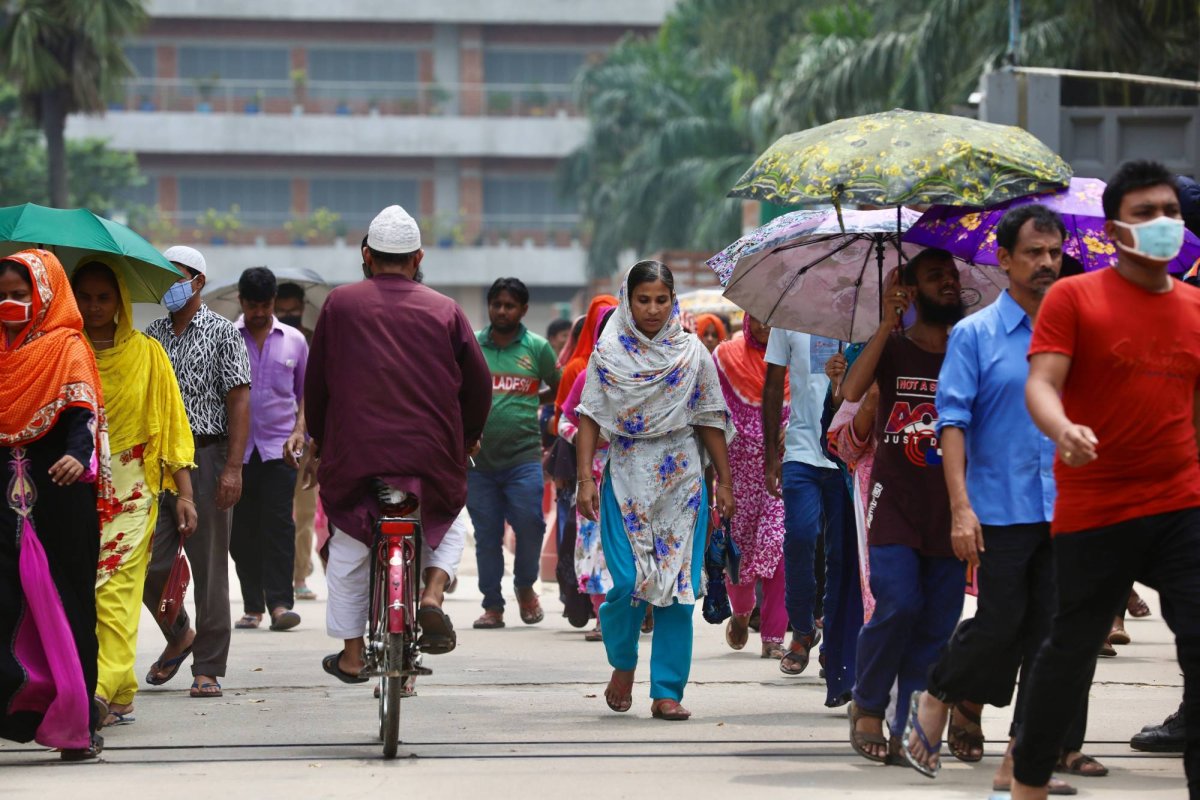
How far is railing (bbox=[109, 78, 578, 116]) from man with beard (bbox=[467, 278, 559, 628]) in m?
55.3

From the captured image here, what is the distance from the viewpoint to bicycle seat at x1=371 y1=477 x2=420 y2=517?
24.0ft

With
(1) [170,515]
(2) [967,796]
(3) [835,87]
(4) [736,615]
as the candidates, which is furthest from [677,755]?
(3) [835,87]

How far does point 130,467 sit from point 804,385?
3.28 metres

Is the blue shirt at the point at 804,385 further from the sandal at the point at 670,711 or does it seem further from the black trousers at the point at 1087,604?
the black trousers at the point at 1087,604

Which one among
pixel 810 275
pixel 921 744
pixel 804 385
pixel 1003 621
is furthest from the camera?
pixel 804 385

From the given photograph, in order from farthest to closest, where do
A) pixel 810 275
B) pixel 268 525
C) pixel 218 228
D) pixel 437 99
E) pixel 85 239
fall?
pixel 437 99
pixel 218 228
pixel 268 525
pixel 810 275
pixel 85 239

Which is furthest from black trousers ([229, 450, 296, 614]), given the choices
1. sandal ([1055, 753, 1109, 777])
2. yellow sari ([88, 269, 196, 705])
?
sandal ([1055, 753, 1109, 777])

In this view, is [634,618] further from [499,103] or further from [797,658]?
[499,103]

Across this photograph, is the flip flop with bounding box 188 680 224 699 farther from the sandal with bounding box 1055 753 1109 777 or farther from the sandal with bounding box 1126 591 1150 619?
the sandal with bounding box 1126 591 1150 619

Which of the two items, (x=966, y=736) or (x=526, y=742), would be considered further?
(x=526, y=742)

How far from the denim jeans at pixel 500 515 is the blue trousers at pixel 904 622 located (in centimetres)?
538

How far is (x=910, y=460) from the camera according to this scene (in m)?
6.94

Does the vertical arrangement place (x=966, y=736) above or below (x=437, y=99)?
below

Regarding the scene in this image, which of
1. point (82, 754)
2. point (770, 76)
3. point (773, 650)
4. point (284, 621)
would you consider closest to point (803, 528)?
point (773, 650)
